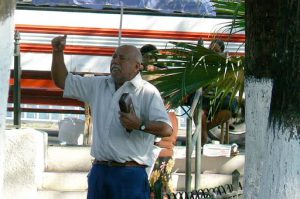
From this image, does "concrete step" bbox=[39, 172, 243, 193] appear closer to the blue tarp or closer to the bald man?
the blue tarp

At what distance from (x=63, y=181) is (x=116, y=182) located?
3876 millimetres

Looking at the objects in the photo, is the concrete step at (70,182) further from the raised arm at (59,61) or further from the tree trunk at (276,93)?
the tree trunk at (276,93)

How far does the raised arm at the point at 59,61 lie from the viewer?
6656 mm

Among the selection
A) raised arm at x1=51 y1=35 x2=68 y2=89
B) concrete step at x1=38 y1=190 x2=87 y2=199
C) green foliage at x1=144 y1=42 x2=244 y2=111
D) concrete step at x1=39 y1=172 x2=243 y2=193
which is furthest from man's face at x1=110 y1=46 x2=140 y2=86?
concrete step at x1=39 y1=172 x2=243 y2=193

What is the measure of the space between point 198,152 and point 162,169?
468 millimetres

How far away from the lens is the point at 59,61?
22.0 feet

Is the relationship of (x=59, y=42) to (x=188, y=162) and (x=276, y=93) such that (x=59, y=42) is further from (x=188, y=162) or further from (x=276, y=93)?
(x=188, y=162)

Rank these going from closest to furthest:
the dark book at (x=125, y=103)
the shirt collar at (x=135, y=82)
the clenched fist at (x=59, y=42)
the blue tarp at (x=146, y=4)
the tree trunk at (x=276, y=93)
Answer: the tree trunk at (x=276, y=93)
the dark book at (x=125, y=103)
the shirt collar at (x=135, y=82)
the clenched fist at (x=59, y=42)
the blue tarp at (x=146, y=4)

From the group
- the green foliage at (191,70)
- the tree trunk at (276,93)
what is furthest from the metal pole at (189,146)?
the tree trunk at (276,93)

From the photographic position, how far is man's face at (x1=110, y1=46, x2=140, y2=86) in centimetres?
659

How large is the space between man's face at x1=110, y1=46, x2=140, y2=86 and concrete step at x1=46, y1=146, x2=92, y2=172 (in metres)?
3.97

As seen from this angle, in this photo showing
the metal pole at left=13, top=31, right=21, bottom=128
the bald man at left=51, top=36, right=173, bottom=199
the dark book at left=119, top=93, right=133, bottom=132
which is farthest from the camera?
the metal pole at left=13, top=31, right=21, bottom=128

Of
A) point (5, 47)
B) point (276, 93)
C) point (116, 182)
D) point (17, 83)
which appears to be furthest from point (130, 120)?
point (17, 83)

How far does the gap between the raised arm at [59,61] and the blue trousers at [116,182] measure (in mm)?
686
